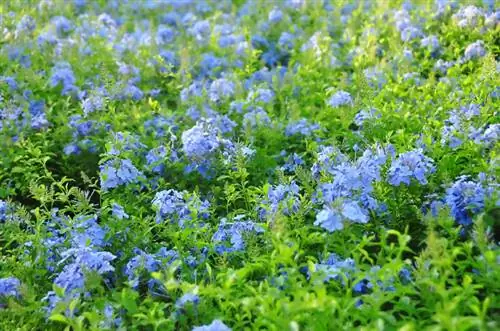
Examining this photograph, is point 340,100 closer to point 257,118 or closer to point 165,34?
point 257,118

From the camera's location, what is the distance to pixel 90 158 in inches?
181

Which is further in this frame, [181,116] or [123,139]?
[181,116]

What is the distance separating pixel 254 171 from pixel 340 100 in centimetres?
82

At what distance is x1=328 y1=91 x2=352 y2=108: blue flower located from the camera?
4.56 m

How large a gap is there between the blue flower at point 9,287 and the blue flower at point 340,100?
7.57ft

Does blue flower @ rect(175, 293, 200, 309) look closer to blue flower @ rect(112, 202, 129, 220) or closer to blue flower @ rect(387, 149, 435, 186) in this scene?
blue flower @ rect(112, 202, 129, 220)

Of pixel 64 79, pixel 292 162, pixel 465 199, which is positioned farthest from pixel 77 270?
pixel 64 79

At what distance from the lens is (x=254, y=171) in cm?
419

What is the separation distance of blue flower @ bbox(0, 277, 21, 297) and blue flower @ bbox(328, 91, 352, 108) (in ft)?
7.57

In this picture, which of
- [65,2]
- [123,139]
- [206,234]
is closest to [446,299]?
[206,234]

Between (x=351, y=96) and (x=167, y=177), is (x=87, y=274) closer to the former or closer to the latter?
(x=167, y=177)

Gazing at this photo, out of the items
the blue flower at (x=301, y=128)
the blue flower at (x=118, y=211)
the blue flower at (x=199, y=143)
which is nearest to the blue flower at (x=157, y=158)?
the blue flower at (x=199, y=143)

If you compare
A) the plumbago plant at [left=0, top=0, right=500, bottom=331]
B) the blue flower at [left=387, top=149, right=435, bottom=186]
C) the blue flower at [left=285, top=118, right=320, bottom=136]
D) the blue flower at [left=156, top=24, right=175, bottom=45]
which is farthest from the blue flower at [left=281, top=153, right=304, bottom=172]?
the blue flower at [left=156, top=24, right=175, bottom=45]

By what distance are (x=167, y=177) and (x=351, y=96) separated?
4.75 ft
